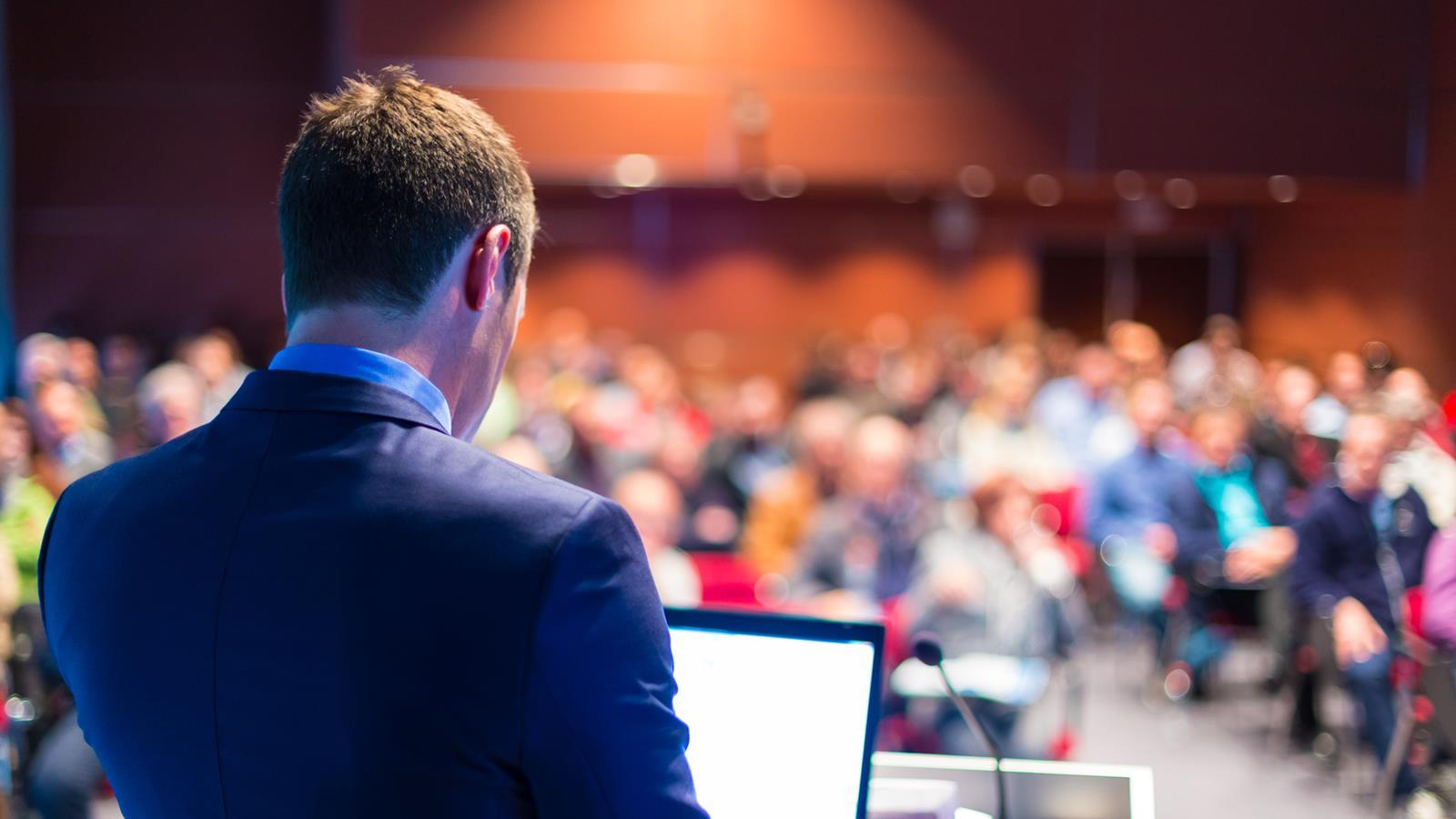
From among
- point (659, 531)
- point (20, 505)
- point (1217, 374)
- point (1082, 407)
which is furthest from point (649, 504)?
point (1217, 374)

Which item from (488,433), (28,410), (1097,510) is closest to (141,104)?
(488,433)

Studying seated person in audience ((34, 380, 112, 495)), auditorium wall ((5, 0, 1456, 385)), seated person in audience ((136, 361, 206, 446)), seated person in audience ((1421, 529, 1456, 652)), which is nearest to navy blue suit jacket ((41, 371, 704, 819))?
seated person in audience ((136, 361, 206, 446))

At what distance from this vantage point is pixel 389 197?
0.93m

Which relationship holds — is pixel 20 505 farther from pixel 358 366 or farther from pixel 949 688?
pixel 358 366

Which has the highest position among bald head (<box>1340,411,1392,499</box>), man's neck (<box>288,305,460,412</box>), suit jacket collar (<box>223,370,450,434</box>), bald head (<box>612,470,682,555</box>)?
man's neck (<box>288,305,460,412</box>)

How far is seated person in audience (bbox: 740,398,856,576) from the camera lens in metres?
5.64

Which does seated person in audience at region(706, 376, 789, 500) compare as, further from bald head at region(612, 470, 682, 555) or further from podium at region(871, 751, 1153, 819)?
podium at region(871, 751, 1153, 819)

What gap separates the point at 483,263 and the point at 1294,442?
6.77 m

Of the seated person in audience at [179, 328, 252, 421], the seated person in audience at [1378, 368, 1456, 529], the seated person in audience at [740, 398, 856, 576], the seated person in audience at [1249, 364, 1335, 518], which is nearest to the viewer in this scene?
the seated person in audience at [1378, 368, 1456, 529]

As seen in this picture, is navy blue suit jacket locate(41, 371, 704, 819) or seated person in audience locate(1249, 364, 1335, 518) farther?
seated person in audience locate(1249, 364, 1335, 518)

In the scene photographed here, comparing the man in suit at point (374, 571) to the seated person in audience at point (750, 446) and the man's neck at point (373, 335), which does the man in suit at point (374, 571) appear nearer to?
the man's neck at point (373, 335)

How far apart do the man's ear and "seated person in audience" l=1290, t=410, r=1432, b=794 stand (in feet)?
15.4

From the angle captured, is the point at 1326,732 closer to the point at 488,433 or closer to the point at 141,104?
the point at 488,433

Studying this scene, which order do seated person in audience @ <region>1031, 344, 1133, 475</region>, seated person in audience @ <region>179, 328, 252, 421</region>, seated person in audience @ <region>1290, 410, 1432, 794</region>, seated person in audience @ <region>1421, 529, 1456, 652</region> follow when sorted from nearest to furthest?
seated person in audience @ <region>1421, 529, 1456, 652</region>
seated person in audience @ <region>1290, 410, 1432, 794</region>
seated person in audience @ <region>179, 328, 252, 421</region>
seated person in audience @ <region>1031, 344, 1133, 475</region>
